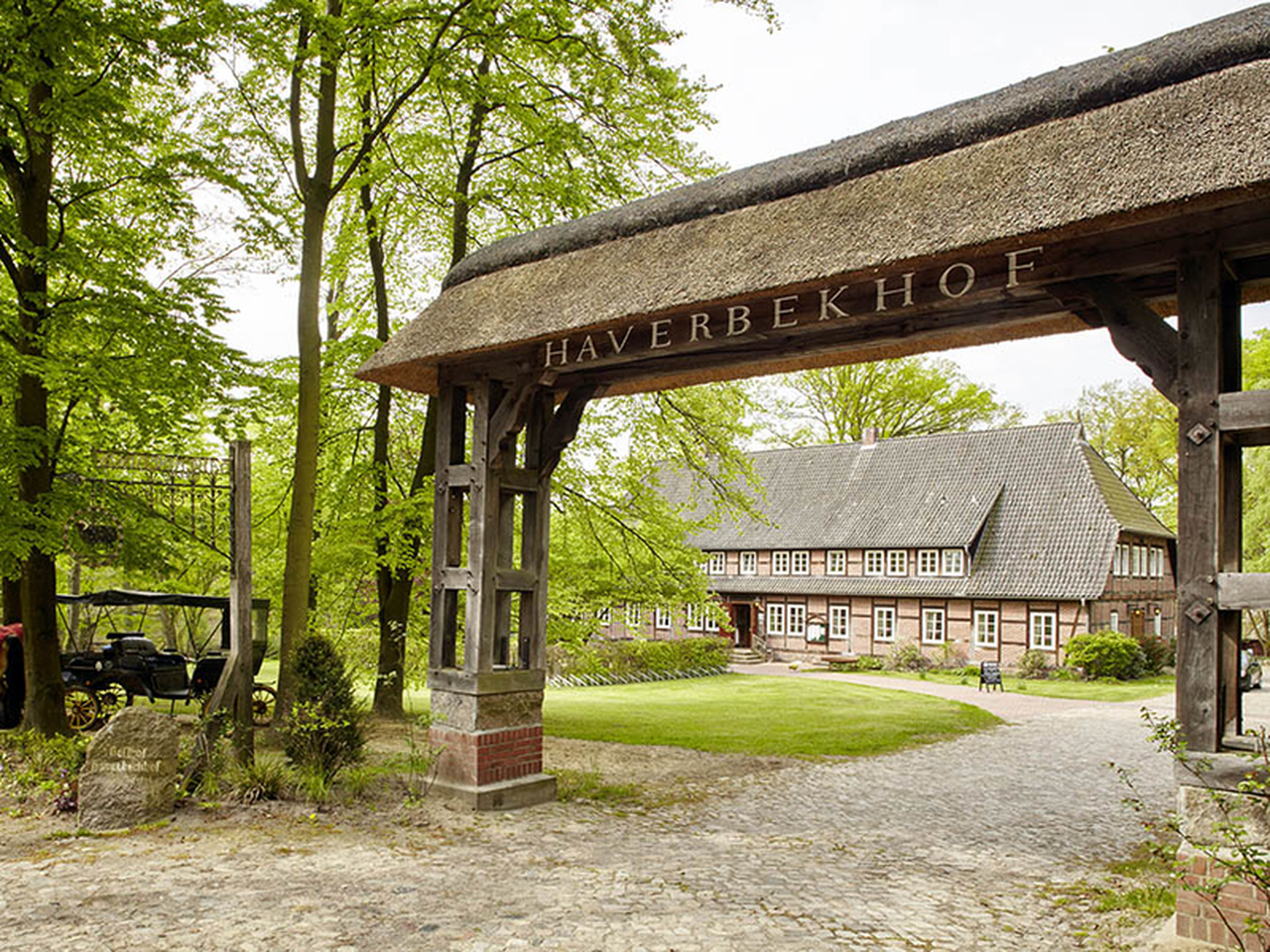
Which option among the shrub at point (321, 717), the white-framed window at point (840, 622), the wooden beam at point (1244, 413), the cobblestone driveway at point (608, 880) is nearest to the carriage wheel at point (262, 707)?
the shrub at point (321, 717)

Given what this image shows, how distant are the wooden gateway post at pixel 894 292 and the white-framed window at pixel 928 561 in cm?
2294

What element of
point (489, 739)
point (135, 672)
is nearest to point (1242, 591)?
point (489, 739)

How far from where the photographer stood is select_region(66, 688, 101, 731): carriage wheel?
1207 cm

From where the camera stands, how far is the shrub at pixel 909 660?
29.1 m

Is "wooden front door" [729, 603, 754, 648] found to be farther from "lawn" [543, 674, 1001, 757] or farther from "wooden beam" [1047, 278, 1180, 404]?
"wooden beam" [1047, 278, 1180, 404]

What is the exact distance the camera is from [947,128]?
684 cm

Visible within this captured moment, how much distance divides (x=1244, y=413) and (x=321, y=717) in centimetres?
714

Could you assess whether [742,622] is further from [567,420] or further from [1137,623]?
[567,420]

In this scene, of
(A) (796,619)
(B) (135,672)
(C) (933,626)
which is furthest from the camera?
(A) (796,619)

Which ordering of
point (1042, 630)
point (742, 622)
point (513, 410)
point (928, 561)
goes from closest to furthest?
point (513, 410) < point (1042, 630) < point (928, 561) < point (742, 622)

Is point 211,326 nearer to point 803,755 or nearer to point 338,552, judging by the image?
point 338,552

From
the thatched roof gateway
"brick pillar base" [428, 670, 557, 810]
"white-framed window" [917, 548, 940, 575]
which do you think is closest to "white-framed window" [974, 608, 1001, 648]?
"white-framed window" [917, 548, 940, 575]

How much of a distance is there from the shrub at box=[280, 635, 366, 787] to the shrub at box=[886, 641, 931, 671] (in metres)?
23.2

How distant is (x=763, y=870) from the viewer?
6590 mm
